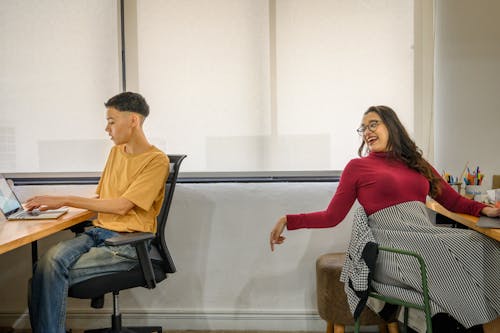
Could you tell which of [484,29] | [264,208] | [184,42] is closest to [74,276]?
[264,208]

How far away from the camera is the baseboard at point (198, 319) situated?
2.81 m

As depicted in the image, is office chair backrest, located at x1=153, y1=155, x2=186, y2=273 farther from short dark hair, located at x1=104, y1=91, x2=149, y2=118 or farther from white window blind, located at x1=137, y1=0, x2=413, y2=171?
white window blind, located at x1=137, y1=0, x2=413, y2=171

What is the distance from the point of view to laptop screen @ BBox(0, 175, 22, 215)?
2.08m

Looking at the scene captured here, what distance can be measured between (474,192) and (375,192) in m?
0.66

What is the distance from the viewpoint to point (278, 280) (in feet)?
9.27

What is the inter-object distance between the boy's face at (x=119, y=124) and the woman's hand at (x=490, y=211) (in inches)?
65.4

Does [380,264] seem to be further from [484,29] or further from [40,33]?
[40,33]

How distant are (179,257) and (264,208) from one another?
0.63 metres

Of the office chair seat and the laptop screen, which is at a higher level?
the laptop screen

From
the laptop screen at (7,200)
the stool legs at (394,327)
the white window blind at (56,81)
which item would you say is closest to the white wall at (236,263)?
the white window blind at (56,81)

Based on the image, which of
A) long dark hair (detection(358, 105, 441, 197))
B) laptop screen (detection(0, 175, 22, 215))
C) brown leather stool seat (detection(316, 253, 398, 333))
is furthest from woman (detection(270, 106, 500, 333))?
laptop screen (detection(0, 175, 22, 215))

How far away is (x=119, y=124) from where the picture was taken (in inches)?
87.4

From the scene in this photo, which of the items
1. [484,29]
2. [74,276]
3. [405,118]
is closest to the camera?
[74,276]

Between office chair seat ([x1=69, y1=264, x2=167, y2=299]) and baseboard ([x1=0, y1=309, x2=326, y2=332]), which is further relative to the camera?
baseboard ([x1=0, y1=309, x2=326, y2=332])
